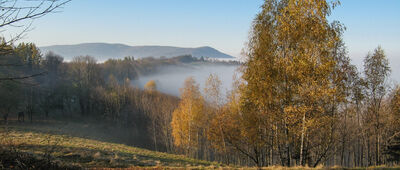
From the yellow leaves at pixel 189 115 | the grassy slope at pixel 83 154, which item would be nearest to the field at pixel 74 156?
the grassy slope at pixel 83 154

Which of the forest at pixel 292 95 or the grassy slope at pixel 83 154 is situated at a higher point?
the forest at pixel 292 95

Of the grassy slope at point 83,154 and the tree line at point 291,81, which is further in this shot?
the tree line at point 291,81

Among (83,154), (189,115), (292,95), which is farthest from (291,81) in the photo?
(189,115)

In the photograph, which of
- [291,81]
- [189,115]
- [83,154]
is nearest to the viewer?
[291,81]

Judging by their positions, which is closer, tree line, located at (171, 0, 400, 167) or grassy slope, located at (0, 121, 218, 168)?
grassy slope, located at (0, 121, 218, 168)

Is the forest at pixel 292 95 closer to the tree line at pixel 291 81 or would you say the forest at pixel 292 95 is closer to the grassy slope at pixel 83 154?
the tree line at pixel 291 81

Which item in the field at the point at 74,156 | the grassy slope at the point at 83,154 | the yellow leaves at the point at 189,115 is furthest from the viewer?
the yellow leaves at the point at 189,115

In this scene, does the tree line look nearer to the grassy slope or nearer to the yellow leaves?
the grassy slope

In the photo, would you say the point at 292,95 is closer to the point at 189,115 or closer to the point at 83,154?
the point at 83,154

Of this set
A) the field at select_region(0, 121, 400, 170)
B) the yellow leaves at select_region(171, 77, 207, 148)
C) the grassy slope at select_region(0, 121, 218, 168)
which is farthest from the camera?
the yellow leaves at select_region(171, 77, 207, 148)

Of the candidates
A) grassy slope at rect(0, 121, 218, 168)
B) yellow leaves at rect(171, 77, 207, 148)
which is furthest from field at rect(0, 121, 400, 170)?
yellow leaves at rect(171, 77, 207, 148)

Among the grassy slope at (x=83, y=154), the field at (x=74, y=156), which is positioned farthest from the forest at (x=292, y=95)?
the grassy slope at (x=83, y=154)

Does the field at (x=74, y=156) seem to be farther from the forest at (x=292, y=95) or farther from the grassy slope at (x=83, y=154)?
the forest at (x=292, y=95)

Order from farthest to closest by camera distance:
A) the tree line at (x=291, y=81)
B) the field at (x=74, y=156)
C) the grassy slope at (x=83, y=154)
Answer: the tree line at (x=291, y=81) < the grassy slope at (x=83, y=154) < the field at (x=74, y=156)
